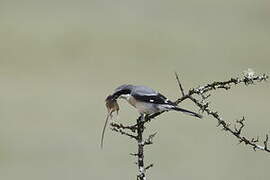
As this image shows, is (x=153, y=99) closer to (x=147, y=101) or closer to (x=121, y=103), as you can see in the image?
(x=147, y=101)

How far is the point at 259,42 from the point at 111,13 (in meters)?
6.59

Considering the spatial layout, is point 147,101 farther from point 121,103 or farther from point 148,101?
point 121,103

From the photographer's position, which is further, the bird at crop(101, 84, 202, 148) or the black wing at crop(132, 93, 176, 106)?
the black wing at crop(132, 93, 176, 106)

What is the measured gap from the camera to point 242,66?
25625 mm

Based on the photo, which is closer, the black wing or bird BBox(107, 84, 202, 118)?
bird BBox(107, 84, 202, 118)

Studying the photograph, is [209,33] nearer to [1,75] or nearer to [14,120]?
[1,75]

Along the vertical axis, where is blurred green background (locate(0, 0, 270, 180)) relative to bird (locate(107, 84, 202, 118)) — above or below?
above

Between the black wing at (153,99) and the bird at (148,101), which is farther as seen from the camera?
the black wing at (153,99)

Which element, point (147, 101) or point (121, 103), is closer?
point (147, 101)

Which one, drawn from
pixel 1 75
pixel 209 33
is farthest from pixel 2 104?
pixel 209 33

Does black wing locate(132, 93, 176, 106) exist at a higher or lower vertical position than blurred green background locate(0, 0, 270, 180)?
lower

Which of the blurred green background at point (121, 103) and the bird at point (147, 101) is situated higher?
the blurred green background at point (121, 103)

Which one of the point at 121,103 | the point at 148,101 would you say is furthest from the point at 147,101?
the point at 121,103

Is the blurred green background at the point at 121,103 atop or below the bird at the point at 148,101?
atop
